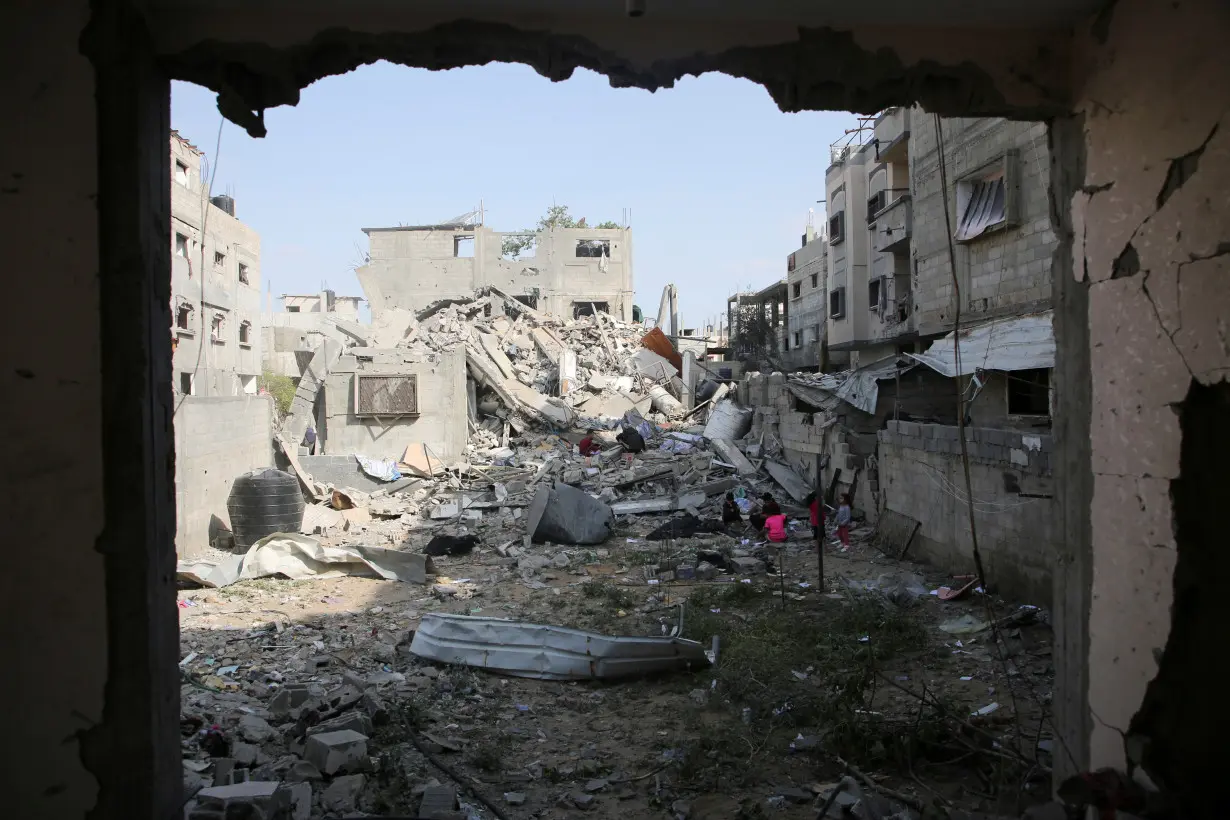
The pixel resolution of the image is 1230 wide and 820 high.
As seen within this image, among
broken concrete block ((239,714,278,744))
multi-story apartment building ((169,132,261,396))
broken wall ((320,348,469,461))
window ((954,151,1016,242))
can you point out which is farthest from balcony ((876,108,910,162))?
broken concrete block ((239,714,278,744))

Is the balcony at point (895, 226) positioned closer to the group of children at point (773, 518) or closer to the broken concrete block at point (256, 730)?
the group of children at point (773, 518)

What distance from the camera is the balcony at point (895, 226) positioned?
20.0 meters

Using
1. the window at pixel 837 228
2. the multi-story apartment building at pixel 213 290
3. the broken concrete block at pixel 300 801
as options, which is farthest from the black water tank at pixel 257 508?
the window at pixel 837 228

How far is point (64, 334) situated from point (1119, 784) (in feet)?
12.0

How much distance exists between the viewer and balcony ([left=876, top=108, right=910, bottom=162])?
20375 mm

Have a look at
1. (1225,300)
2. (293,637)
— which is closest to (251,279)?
(293,637)

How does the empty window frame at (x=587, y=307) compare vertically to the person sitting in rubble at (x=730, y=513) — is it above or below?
above

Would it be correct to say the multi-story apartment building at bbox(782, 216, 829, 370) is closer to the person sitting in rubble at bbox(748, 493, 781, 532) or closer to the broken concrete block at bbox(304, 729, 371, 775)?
the person sitting in rubble at bbox(748, 493, 781, 532)

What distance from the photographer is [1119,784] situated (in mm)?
2334

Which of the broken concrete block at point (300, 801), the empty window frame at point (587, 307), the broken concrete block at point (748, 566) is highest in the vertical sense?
the empty window frame at point (587, 307)

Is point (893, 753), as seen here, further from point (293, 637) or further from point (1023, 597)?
point (293, 637)

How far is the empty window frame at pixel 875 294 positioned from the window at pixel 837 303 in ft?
4.15

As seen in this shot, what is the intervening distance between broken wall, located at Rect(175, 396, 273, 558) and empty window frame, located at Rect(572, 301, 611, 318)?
74.6ft

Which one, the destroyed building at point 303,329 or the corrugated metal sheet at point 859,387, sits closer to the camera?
the corrugated metal sheet at point 859,387
